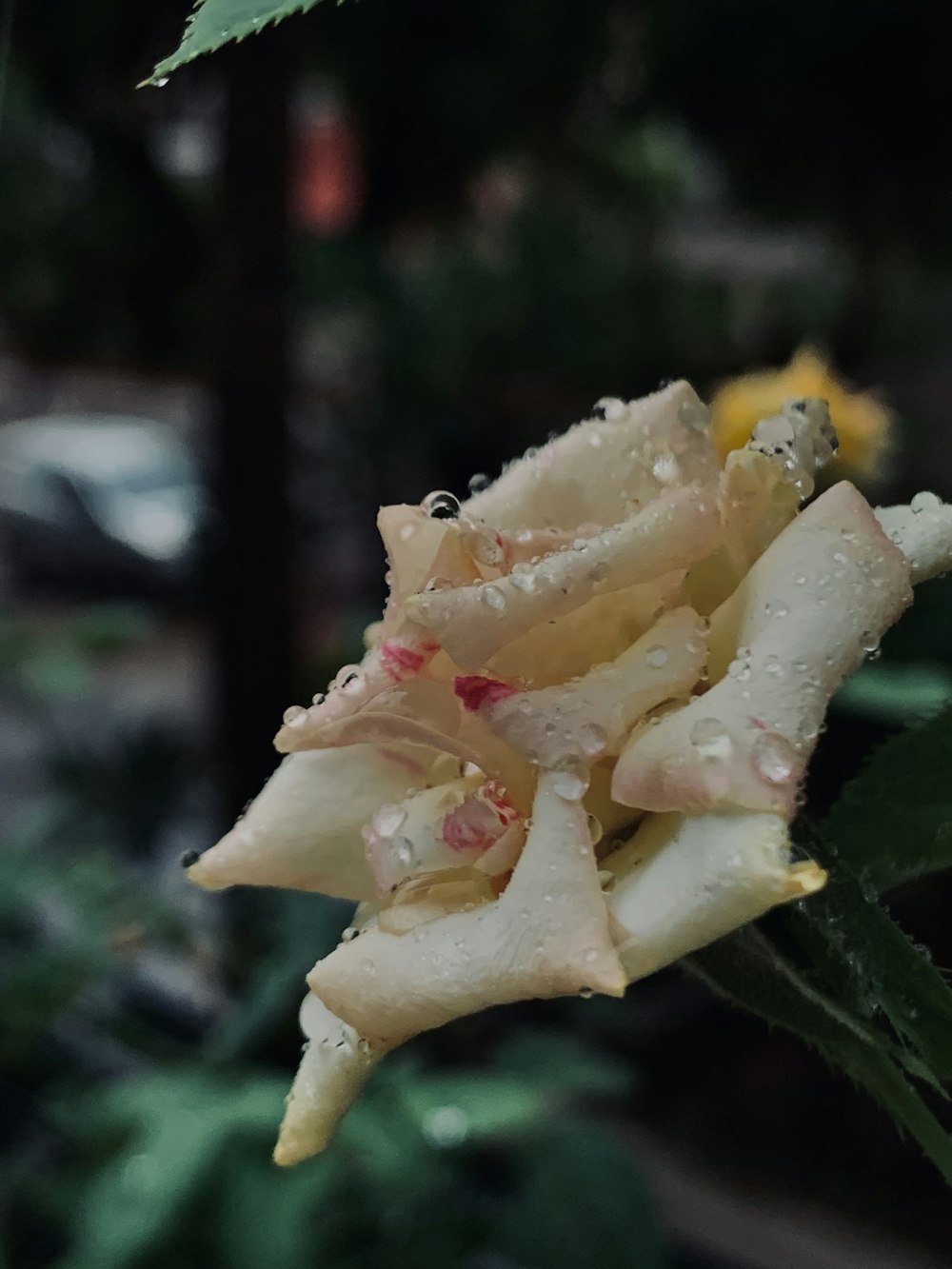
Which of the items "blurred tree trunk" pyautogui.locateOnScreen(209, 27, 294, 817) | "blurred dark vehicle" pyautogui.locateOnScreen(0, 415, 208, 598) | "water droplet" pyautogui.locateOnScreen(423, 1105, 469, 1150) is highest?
"blurred tree trunk" pyautogui.locateOnScreen(209, 27, 294, 817)

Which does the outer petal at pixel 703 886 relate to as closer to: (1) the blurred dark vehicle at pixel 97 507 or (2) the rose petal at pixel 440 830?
(2) the rose petal at pixel 440 830

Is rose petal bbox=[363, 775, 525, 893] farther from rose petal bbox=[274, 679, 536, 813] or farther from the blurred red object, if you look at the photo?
the blurred red object

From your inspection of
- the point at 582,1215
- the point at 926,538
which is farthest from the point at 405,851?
the point at 582,1215

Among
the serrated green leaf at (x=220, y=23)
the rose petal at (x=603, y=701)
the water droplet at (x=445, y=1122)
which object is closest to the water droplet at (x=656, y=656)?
the rose petal at (x=603, y=701)

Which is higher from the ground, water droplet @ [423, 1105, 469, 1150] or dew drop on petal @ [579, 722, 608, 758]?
dew drop on petal @ [579, 722, 608, 758]

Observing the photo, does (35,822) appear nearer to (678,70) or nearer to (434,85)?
(434,85)

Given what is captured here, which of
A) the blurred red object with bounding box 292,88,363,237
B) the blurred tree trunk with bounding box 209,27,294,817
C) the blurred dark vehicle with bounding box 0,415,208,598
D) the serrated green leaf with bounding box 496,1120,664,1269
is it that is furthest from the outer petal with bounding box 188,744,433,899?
the blurred dark vehicle with bounding box 0,415,208,598

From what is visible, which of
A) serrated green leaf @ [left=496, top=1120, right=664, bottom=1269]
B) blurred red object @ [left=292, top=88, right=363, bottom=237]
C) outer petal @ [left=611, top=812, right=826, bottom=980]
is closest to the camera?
outer petal @ [left=611, top=812, right=826, bottom=980]
